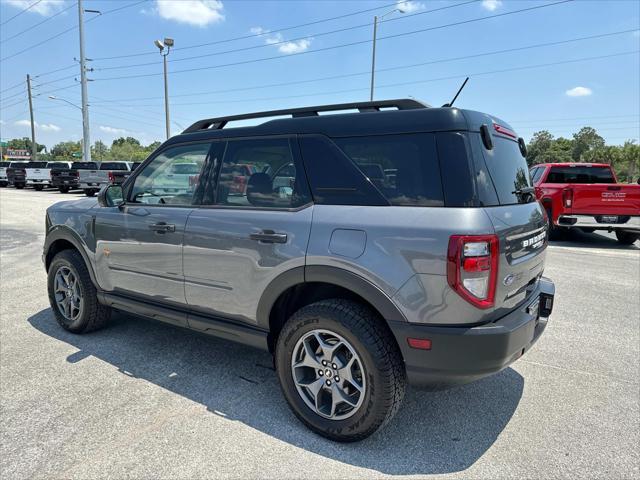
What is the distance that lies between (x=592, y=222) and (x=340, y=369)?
9.22m

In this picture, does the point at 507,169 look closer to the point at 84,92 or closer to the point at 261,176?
the point at 261,176

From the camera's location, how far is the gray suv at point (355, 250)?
2.20m

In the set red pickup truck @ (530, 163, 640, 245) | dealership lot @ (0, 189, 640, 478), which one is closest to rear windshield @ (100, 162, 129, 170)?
red pickup truck @ (530, 163, 640, 245)

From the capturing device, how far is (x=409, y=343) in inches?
89.3

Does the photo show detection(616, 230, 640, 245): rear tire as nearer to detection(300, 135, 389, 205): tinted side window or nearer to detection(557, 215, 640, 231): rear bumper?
detection(557, 215, 640, 231): rear bumper

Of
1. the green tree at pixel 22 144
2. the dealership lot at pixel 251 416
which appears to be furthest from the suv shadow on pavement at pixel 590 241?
the green tree at pixel 22 144

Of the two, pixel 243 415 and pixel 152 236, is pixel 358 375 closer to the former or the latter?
pixel 243 415

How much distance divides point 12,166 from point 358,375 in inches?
1375

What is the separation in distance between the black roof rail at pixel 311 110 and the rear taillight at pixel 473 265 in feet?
2.92

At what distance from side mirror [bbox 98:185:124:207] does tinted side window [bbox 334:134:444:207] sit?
2337 millimetres

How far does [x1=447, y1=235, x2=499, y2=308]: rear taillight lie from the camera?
6.91 feet

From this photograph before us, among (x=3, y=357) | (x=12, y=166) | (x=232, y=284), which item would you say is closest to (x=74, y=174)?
(x=12, y=166)

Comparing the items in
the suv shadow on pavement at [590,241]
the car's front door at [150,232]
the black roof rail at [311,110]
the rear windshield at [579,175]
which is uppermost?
the black roof rail at [311,110]

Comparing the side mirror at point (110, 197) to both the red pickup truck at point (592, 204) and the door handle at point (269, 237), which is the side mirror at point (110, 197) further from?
the red pickup truck at point (592, 204)
